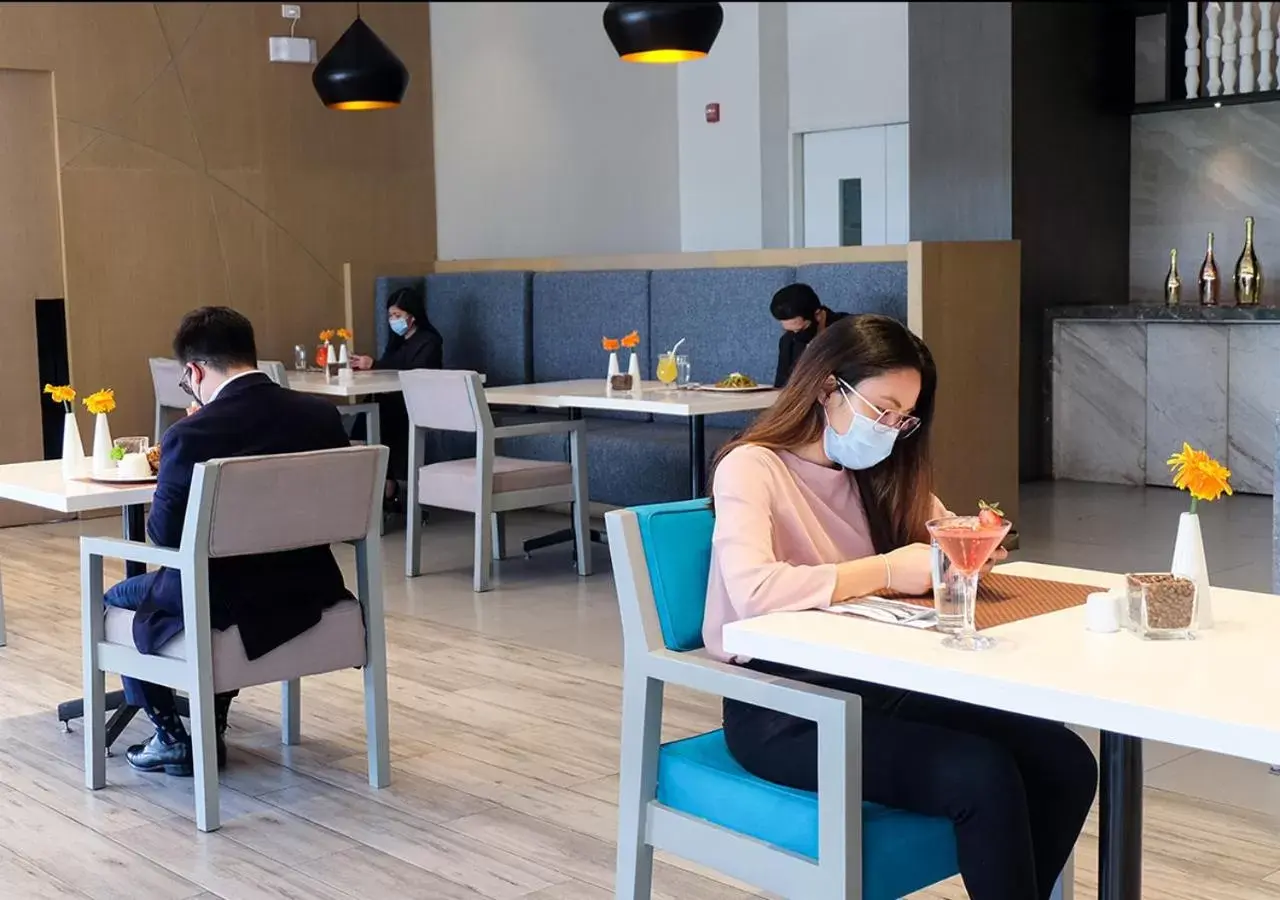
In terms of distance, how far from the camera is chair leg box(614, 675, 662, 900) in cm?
237

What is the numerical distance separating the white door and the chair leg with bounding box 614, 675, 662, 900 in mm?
7629

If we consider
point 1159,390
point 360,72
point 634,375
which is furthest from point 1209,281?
point 360,72

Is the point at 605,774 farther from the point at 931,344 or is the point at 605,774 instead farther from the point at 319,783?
the point at 931,344

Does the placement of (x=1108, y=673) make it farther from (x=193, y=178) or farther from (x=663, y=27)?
(x=193, y=178)

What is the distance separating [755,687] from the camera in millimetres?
2168

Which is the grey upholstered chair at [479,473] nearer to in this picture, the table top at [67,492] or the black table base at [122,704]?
the black table base at [122,704]

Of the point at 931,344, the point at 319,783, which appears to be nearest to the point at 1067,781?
the point at 319,783

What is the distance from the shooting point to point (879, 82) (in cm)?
973

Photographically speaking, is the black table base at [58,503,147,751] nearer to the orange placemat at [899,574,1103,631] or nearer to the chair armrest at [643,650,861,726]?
the chair armrest at [643,650,861,726]

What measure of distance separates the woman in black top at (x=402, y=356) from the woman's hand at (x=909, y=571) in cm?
569

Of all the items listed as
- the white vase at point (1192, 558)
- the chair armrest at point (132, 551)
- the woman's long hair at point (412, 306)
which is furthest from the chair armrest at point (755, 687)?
the woman's long hair at point (412, 306)

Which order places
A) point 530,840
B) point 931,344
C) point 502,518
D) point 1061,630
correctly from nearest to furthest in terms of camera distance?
1. point 1061,630
2. point 530,840
3. point 931,344
4. point 502,518

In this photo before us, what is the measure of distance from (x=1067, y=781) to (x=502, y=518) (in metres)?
4.61

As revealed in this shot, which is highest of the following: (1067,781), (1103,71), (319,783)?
(1103,71)
